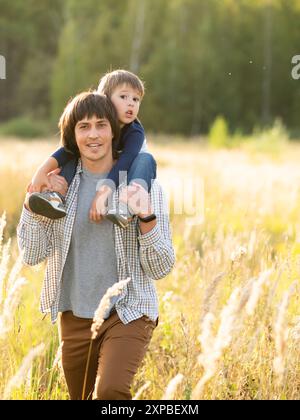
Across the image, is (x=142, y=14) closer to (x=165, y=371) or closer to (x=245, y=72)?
(x=245, y=72)

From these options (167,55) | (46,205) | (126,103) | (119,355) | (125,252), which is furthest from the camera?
(167,55)

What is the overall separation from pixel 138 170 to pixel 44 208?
1.59ft

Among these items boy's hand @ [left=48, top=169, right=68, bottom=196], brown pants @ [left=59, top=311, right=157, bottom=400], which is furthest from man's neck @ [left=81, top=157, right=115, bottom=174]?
brown pants @ [left=59, top=311, right=157, bottom=400]

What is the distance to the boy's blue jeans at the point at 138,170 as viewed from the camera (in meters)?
3.14

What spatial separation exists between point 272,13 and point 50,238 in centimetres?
4146

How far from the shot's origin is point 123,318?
2.84 m

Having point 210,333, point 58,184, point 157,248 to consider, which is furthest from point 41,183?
point 210,333

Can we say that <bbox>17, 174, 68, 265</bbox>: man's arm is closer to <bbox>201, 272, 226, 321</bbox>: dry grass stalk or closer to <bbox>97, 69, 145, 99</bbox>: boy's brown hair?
<bbox>97, 69, 145, 99</bbox>: boy's brown hair

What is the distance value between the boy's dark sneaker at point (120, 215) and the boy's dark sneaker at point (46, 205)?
197mm

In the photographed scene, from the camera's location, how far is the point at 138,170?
124 inches

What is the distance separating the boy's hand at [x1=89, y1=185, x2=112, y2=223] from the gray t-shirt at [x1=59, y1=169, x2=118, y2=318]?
0.08 metres

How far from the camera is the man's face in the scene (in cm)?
302

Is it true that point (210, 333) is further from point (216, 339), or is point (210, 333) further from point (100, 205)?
point (100, 205)

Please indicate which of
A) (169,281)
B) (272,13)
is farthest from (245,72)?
(169,281)
